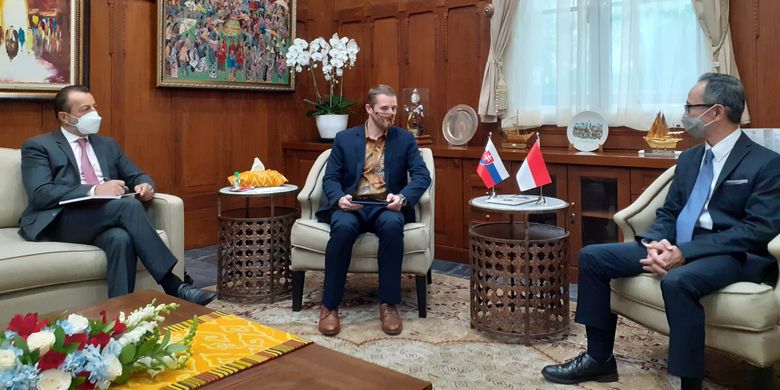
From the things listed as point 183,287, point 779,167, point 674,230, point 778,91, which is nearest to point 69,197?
point 183,287

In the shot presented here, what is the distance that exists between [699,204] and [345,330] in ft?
5.19

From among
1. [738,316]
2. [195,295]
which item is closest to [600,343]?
[738,316]

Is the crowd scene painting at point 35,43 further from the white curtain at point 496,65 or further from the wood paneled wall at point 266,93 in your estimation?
the white curtain at point 496,65

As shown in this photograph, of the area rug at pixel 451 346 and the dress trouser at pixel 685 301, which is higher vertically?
the dress trouser at pixel 685 301

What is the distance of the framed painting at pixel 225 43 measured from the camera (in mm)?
4516

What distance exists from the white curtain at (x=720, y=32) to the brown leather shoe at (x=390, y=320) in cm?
227

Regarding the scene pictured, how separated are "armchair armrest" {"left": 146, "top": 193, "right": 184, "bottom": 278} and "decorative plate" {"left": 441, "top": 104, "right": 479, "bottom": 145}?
2167 millimetres

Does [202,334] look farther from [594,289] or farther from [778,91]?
[778,91]

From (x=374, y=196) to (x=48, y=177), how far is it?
5.04 ft

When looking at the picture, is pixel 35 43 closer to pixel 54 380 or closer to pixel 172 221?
pixel 172 221

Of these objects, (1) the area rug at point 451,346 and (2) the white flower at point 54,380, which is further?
(1) the area rug at point 451,346

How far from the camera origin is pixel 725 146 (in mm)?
2381

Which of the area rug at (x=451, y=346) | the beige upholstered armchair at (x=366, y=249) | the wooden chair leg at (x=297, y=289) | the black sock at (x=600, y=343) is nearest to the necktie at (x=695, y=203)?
the black sock at (x=600, y=343)

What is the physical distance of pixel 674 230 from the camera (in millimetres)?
2467
